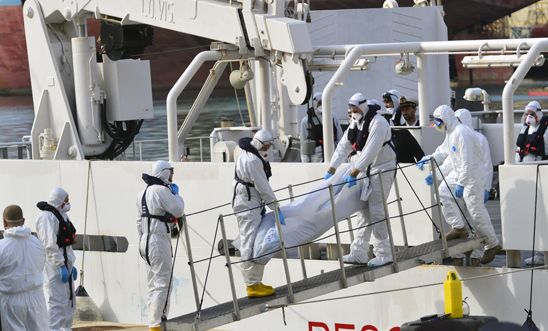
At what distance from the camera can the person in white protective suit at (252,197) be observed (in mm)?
10578

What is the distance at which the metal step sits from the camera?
1009 centimetres

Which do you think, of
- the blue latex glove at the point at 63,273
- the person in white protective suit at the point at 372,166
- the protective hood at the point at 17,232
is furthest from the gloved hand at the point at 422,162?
the protective hood at the point at 17,232

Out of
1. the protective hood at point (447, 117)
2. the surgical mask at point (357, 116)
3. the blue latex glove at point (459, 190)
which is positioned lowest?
the blue latex glove at point (459, 190)

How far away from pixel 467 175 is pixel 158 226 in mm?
2830

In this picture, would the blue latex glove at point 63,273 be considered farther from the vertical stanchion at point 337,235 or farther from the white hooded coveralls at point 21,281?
the vertical stanchion at point 337,235

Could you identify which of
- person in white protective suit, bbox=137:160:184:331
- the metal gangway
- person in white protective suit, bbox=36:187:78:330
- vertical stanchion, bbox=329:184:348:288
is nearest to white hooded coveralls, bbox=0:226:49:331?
the metal gangway

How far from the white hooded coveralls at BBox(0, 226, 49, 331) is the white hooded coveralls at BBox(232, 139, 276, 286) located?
167cm

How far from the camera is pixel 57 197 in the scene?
12031 millimetres

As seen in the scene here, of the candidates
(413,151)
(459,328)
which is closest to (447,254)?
(459,328)

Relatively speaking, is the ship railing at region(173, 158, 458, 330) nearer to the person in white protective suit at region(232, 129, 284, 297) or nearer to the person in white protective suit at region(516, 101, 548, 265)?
the person in white protective suit at region(232, 129, 284, 297)

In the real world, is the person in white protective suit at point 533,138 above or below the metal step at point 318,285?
above

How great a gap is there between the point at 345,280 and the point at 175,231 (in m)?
3.15

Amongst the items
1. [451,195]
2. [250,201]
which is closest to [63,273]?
[250,201]

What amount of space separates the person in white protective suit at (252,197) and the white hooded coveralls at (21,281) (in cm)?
167
